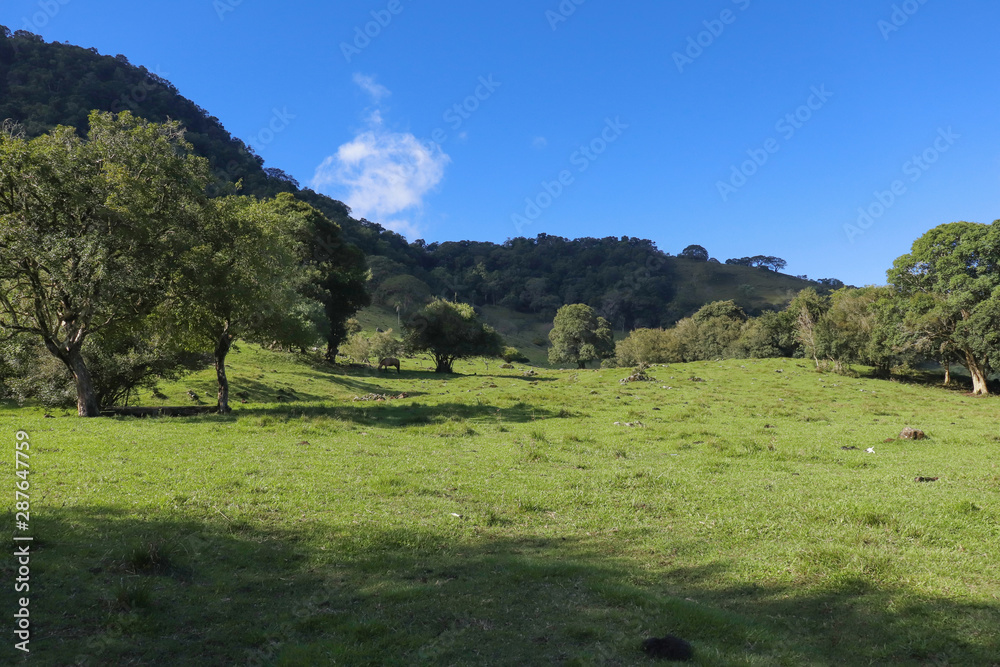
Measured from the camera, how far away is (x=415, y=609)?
7188 mm

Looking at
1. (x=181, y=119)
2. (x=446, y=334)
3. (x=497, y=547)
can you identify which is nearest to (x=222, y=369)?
(x=497, y=547)

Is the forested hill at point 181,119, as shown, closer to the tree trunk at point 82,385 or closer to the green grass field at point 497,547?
the tree trunk at point 82,385

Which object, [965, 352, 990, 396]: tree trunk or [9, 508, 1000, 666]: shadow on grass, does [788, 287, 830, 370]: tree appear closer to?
[965, 352, 990, 396]: tree trunk

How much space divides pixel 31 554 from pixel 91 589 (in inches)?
73.8

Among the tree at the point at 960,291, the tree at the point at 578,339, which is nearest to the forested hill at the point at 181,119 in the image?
the tree at the point at 578,339

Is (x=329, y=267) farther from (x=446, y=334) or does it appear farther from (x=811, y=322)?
(x=811, y=322)

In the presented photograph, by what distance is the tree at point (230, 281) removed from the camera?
26.4 m

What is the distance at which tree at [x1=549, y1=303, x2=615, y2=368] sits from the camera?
104m

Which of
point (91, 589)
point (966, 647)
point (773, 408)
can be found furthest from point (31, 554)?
point (773, 408)

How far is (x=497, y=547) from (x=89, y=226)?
2474 cm

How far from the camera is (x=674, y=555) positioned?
9602 mm

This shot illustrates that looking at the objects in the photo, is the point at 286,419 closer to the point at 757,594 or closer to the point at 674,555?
the point at 674,555

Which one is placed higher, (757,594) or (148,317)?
(148,317)

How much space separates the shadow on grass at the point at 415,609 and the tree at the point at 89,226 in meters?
17.8
